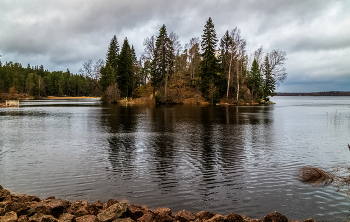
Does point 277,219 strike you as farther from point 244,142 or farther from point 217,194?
point 244,142

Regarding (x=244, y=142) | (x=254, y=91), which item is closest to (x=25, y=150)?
(x=244, y=142)

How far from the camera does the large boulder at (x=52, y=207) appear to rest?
589cm

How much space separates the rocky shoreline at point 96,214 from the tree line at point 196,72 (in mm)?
56778

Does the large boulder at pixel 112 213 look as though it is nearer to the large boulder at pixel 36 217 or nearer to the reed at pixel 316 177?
the large boulder at pixel 36 217

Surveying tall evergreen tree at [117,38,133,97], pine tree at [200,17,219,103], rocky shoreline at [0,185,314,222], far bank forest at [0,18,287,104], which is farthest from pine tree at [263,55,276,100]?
rocky shoreline at [0,185,314,222]

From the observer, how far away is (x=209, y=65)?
61.6 m

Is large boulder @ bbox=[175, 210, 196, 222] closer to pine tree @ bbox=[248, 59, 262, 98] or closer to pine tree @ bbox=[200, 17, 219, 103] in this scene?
pine tree @ bbox=[200, 17, 219, 103]

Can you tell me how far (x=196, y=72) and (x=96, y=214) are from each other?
69876 mm

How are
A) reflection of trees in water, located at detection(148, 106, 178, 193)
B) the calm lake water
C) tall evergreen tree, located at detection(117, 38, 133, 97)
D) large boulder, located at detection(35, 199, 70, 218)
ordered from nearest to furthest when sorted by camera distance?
large boulder, located at detection(35, 199, 70, 218)
the calm lake water
reflection of trees in water, located at detection(148, 106, 178, 193)
tall evergreen tree, located at detection(117, 38, 133, 97)

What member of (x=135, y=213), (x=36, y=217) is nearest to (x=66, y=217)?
(x=36, y=217)

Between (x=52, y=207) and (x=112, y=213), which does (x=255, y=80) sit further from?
(x=52, y=207)

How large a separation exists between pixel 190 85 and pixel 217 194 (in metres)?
63.0

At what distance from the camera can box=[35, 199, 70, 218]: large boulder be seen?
19.3ft

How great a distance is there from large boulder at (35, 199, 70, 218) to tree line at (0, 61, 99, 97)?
88.9 metres
